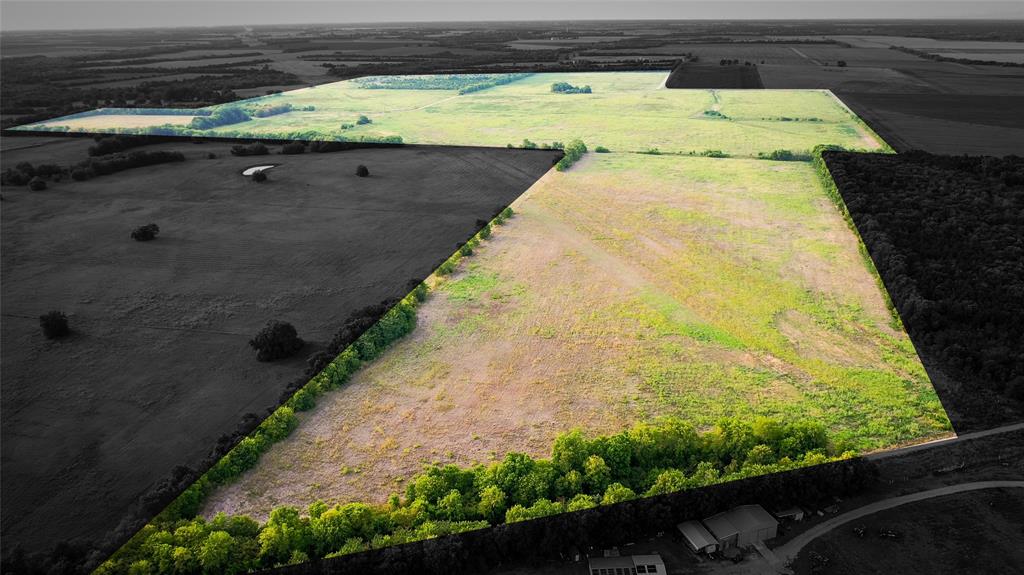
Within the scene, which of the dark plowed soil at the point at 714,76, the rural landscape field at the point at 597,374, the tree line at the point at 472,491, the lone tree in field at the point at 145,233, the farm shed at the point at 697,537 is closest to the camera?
the tree line at the point at 472,491

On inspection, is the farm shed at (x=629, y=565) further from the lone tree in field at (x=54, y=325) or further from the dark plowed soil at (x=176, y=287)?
the lone tree in field at (x=54, y=325)

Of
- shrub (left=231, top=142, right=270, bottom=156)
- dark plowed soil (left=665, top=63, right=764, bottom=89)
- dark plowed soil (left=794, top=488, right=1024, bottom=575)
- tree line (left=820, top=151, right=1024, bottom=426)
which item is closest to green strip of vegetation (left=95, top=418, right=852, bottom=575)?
dark plowed soil (left=794, top=488, right=1024, bottom=575)

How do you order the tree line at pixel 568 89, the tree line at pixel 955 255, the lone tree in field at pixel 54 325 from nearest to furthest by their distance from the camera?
the tree line at pixel 955 255 < the lone tree in field at pixel 54 325 < the tree line at pixel 568 89

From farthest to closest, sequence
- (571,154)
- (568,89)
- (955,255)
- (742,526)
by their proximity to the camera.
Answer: (568,89) → (571,154) → (955,255) → (742,526)

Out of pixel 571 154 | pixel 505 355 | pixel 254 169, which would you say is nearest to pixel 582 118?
pixel 571 154

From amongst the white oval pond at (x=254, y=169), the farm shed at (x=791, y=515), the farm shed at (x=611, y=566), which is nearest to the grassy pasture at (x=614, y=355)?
the farm shed at (x=791, y=515)

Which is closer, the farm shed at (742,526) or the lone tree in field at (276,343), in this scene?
the farm shed at (742,526)

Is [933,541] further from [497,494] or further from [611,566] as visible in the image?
[497,494]

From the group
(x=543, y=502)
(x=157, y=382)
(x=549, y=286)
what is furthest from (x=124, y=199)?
(x=543, y=502)
